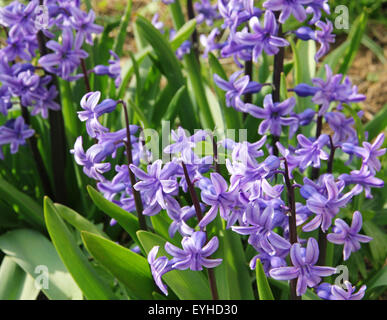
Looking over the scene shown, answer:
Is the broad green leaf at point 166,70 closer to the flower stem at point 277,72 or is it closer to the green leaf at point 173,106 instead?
the green leaf at point 173,106

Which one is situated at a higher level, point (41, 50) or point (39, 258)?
point (41, 50)

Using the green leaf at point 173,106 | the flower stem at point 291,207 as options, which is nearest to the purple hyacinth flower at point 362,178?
the flower stem at point 291,207

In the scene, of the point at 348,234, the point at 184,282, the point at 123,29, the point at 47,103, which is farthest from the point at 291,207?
the point at 123,29

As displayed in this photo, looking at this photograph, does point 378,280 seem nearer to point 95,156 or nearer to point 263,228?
point 263,228
